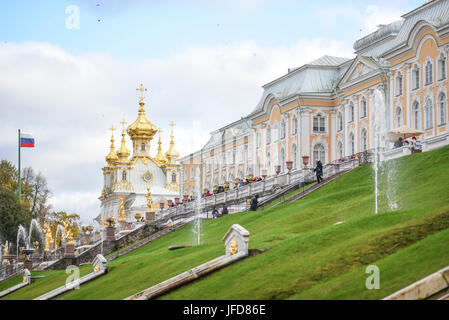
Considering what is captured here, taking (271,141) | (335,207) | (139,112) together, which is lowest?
(335,207)

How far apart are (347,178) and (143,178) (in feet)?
245

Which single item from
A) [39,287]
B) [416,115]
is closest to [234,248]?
[39,287]

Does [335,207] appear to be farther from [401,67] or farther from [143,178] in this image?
[143,178]

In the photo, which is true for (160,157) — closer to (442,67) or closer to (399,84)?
(399,84)

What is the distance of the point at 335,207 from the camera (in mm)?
34938

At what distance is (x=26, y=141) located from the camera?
70.1m

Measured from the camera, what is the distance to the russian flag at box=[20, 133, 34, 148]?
229 feet

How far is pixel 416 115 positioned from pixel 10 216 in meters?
31.4

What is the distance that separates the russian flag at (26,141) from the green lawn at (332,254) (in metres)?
36.7

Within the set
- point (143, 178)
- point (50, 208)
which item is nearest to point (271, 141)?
point (50, 208)

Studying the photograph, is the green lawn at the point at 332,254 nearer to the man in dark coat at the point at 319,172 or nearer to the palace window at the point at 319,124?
the man in dark coat at the point at 319,172

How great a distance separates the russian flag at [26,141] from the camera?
69.9m

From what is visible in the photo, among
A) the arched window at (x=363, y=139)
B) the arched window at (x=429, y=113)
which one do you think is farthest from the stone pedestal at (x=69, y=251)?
the arched window at (x=429, y=113)

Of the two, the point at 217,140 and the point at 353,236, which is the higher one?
the point at 217,140
